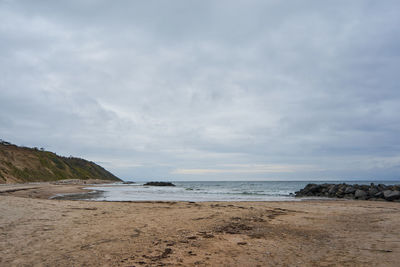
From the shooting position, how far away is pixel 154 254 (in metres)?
5.77

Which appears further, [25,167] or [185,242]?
[25,167]

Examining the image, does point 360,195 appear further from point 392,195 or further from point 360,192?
point 392,195

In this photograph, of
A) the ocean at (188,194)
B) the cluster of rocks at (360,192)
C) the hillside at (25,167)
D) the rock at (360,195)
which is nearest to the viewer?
the ocean at (188,194)

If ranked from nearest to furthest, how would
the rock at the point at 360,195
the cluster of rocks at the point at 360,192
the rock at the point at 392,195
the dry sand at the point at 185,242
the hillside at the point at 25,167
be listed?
the dry sand at the point at 185,242
the rock at the point at 392,195
the cluster of rocks at the point at 360,192
the rock at the point at 360,195
the hillside at the point at 25,167

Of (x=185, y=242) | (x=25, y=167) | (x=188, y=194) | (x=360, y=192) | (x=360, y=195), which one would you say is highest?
(x=25, y=167)

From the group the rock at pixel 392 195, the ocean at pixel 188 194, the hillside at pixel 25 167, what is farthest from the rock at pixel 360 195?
the hillside at pixel 25 167

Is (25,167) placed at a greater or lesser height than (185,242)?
greater

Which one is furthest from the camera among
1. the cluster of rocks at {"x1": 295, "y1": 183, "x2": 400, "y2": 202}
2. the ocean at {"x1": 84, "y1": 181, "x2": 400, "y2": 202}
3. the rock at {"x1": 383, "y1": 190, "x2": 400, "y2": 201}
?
the cluster of rocks at {"x1": 295, "y1": 183, "x2": 400, "y2": 202}

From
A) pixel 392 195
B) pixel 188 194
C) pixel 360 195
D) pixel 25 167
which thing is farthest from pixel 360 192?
pixel 25 167

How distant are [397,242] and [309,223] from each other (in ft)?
11.6

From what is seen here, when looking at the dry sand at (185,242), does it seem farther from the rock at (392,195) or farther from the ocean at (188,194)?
the rock at (392,195)

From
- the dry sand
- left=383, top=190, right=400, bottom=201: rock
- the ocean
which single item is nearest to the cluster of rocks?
left=383, top=190, right=400, bottom=201: rock

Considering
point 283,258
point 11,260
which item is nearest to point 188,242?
point 283,258

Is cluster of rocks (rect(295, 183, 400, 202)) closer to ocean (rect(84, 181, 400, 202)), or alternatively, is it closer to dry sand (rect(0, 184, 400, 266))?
ocean (rect(84, 181, 400, 202))
